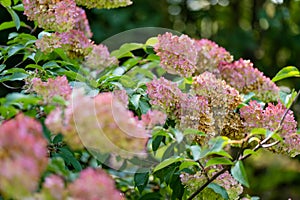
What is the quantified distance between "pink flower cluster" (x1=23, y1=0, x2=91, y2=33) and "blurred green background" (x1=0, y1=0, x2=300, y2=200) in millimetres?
1651

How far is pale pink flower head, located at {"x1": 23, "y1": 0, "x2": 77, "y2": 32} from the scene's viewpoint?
3.83 ft

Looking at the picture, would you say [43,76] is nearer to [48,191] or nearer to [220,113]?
[220,113]

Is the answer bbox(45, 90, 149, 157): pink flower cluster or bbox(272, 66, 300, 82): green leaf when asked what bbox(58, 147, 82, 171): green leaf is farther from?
bbox(272, 66, 300, 82): green leaf

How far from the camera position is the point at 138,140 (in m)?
0.86

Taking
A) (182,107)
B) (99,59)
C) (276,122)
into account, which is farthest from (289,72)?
(99,59)

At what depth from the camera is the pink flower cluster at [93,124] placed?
78 cm

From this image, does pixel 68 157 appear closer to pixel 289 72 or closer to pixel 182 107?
pixel 182 107

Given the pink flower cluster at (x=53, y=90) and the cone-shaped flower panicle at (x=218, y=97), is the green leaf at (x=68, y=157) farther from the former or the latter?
the cone-shaped flower panicle at (x=218, y=97)

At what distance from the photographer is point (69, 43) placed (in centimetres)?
125

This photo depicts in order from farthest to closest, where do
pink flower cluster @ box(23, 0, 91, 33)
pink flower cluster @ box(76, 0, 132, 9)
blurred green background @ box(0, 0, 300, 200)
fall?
blurred green background @ box(0, 0, 300, 200) < pink flower cluster @ box(76, 0, 132, 9) < pink flower cluster @ box(23, 0, 91, 33)

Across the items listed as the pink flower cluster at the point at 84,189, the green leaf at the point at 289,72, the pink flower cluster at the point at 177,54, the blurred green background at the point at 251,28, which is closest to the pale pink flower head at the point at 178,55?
the pink flower cluster at the point at 177,54

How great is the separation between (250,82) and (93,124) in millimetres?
738

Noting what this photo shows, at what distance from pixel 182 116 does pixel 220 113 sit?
0.12 meters

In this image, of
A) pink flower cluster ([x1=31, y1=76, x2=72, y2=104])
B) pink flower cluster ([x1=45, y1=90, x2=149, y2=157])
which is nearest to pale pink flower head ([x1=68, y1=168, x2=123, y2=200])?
pink flower cluster ([x1=45, y1=90, x2=149, y2=157])
